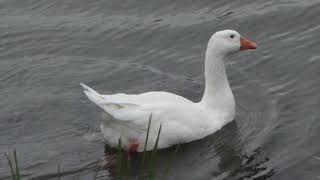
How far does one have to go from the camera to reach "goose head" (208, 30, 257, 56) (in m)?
9.31

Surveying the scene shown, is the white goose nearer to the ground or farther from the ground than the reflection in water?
farther from the ground

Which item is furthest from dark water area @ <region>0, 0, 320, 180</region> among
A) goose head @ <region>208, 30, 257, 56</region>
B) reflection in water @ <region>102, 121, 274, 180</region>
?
goose head @ <region>208, 30, 257, 56</region>

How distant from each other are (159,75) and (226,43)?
6.27ft

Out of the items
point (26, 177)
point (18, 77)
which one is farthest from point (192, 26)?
point (26, 177)

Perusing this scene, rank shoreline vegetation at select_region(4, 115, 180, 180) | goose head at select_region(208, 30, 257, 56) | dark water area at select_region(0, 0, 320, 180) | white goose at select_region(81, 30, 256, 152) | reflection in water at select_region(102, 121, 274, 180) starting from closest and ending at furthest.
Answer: shoreline vegetation at select_region(4, 115, 180, 180) → reflection in water at select_region(102, 121, 274, 180) → white goose at select_region(81, 30, 256, 152) → dark water area at select_region(0, 0, 320, 180) → goose head at select_region(208, 30, 257, 56)

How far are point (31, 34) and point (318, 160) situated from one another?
6.10 m

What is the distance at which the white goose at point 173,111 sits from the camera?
8.41m

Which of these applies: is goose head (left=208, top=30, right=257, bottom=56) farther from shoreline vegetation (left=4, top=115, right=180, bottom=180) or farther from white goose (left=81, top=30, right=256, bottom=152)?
shoreline vegetation (left=4, top=115, right=180, bottom=180)

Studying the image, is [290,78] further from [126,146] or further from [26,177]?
[26,177]

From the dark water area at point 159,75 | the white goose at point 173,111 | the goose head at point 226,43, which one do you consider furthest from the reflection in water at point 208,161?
the goose head at point 226,43

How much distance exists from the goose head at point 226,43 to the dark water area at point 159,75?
953 mm

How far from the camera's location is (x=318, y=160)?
27.1 feet

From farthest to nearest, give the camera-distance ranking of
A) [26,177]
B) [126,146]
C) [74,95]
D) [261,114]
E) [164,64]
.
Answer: [164,64] → [74,95] → [261,114] → [126,146] → [26,177]

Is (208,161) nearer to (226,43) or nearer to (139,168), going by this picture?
(139,168)
